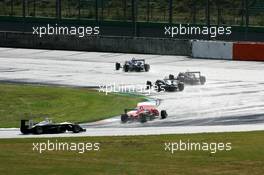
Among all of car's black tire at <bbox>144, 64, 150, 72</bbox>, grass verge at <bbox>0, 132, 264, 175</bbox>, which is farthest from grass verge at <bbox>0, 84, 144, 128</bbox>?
car's black tire at <bbox>144, 64, 150, 72</bbox>

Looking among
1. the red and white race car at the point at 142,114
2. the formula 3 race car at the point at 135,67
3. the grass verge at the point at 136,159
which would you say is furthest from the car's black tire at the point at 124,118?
the formula 3 race car at the point at 135,67

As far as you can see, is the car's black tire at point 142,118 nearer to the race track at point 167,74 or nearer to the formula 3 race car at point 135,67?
the race track at point 167,74

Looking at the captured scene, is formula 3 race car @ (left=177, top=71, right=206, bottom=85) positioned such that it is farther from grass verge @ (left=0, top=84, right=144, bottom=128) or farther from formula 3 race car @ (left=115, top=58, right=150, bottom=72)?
formula 3 race car @ (left=115, top=58, right=150, bottom=72)

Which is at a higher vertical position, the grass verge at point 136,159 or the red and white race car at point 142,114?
the red and white race car at point 142,114

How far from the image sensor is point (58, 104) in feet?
170

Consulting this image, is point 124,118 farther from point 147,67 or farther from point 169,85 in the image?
point 147,67

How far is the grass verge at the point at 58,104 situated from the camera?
47344mm

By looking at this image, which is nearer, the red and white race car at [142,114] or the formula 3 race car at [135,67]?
the red and white race car at [142,114]

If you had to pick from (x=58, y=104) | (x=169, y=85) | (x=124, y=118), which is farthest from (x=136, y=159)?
(x=169, y=85)

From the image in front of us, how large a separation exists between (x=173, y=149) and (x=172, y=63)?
3786 cm

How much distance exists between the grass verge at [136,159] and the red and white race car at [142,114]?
21.3 ft

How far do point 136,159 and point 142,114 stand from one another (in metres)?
12.1

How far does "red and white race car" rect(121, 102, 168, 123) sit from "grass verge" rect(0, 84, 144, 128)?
1.98 meters

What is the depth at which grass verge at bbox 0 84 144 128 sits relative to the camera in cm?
4734
